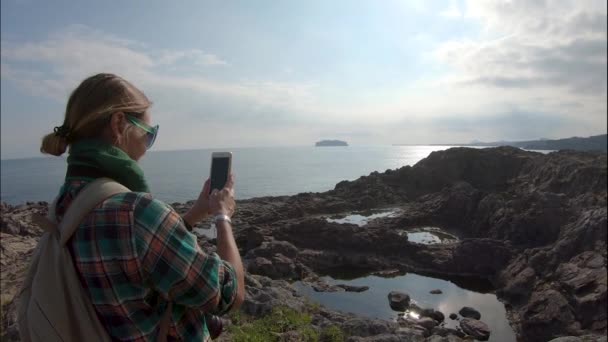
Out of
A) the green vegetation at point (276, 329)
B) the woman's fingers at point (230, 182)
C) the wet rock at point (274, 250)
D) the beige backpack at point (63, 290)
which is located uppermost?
the woman's fingers at point (230, 182)

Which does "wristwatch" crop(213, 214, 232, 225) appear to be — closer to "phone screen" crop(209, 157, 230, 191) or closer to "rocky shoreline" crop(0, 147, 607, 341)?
"phone screen" crop(209, 157, 230, 191)

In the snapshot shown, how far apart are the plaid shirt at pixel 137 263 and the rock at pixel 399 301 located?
924 inches

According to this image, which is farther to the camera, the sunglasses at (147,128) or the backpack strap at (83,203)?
the sunglasses at (147,128)

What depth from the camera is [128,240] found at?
72.2 inches

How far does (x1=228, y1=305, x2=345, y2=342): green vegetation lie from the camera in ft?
24.1

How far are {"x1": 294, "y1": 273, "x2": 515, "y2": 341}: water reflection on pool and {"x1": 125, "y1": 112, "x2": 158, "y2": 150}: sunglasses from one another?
22.1 meters

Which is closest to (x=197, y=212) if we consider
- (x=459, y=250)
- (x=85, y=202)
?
(x=85, y=202)

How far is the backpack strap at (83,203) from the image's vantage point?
Result: 73.0 inches

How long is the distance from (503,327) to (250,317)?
18014 millimetres

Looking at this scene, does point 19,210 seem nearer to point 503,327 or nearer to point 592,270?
point 503,327

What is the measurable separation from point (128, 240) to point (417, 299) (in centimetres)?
2595

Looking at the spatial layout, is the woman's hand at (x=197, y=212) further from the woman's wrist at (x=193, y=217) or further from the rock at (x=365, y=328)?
the rock at (x=365, y=328)

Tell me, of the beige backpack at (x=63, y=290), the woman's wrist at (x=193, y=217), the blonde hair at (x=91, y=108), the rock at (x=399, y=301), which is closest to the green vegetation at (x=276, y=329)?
the woman's wrist at (x=193, y=217)

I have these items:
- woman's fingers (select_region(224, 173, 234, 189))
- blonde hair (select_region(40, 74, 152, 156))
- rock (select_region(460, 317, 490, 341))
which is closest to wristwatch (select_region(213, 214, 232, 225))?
woman's fingers (select_region(224, 173, 234, 189))
